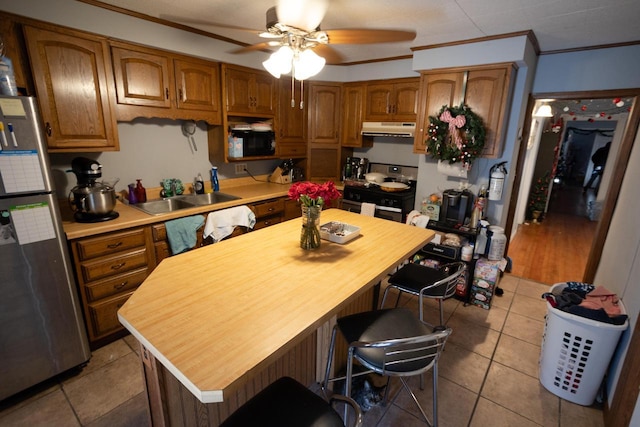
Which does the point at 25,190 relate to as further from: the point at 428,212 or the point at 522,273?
the point at 522,273

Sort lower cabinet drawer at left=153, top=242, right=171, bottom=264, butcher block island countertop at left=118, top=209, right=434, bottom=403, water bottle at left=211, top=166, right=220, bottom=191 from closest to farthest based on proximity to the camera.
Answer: butcher block island countertop at left=118, top=209, right=434, bottom=403, lower cabinet drawer at left=153, top=242, right=171, bottom=264, water bottle at left=211, top=166, right=220, bottom=191

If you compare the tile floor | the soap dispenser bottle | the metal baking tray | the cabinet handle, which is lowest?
the tile floor

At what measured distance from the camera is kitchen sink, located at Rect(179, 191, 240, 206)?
3.09 meters

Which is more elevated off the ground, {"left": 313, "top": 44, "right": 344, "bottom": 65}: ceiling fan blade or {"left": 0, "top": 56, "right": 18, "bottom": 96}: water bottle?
{"left": 313, "top": 44, "right": 344, "bottom": 65}: ceiling fan blade

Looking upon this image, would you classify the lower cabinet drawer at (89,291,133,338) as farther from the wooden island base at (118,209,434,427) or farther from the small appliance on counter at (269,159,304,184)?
the small appliance on counter at (269,159,304,184)

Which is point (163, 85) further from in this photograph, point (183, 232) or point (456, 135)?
point (456, 135)

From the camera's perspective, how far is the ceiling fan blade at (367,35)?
1555mm

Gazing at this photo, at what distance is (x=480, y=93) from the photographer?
2707mm

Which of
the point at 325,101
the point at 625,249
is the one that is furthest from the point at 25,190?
the point at 625,249

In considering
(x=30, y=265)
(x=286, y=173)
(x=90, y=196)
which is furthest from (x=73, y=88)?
(x=286, y=173)

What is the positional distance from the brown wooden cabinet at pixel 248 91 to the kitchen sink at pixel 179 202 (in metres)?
0.89

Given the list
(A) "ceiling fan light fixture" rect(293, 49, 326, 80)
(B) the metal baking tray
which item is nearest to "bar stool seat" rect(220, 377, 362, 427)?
(B) the metal baking tray

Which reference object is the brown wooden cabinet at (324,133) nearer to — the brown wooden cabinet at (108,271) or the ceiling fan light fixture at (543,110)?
the brown wooden cabinet at (108,271)

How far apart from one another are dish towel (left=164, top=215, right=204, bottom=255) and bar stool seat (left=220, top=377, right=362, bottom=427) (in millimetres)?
1749
